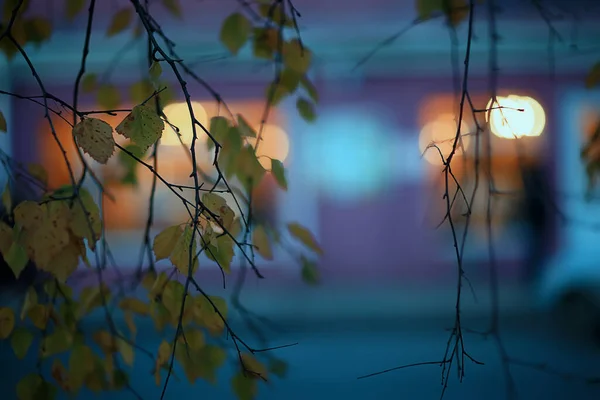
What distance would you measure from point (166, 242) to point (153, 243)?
2 centimetres

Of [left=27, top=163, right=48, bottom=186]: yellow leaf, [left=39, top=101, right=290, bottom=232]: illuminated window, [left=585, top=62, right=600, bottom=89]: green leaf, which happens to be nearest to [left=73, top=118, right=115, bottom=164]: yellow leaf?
[left=27, top=163, right=48, bottom=186]: yellow leaf

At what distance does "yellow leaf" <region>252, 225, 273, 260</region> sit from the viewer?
1807 mm

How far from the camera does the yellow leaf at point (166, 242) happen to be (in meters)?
1.27

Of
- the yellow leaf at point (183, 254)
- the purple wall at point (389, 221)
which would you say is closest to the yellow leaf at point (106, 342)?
the yellow leaf at point (183, 254)

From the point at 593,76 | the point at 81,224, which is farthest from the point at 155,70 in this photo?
the point at 593,76

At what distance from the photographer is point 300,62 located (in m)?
1.81

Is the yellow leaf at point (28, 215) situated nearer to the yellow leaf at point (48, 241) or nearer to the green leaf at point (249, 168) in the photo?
the yellow leaf at point (48, 241)

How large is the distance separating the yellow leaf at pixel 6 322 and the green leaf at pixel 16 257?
0.62 feet

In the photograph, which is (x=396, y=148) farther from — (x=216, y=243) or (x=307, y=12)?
(x=216, y=243)

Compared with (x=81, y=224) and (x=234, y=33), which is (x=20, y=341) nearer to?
(x=81, y=224)

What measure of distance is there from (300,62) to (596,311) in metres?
5.64

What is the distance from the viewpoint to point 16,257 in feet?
4.56

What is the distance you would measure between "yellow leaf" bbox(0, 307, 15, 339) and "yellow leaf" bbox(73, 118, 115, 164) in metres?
0.54

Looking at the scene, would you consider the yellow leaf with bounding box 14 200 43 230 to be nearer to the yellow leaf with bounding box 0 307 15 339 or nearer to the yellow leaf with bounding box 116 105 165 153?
the yellow leaf with bounding box 116 105 165 153
